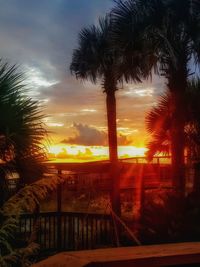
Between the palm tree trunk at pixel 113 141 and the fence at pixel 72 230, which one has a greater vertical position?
the palm tree trunk at pixel 113 141

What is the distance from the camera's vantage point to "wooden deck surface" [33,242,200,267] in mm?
2850

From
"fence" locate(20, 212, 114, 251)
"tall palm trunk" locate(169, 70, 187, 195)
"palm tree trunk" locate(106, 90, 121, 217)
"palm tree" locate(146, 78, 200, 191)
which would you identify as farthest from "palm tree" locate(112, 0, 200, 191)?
"palm tree trunk" locate(106, 90, 121, 217)

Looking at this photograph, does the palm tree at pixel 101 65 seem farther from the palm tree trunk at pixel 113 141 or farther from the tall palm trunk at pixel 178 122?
the tall palm trunk at pixel 178 122

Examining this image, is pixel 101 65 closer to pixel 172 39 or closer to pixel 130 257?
pixel 172 39

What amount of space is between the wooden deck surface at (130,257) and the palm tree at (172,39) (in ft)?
22.5

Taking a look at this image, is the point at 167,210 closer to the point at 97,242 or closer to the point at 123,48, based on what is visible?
the point at 97,242

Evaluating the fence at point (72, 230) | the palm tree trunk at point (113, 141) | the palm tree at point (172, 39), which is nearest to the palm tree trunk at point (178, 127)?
the palm tree at point (172, 39)

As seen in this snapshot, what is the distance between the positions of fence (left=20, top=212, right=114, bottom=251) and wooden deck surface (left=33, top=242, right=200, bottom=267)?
6.52 meters

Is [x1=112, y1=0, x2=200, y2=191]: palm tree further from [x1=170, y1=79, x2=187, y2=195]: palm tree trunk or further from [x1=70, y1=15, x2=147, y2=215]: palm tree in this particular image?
[x1=70, y1=15, x2=147, y2=215]: palm tree

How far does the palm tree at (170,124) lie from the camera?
12.3 metres

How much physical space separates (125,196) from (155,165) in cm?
161

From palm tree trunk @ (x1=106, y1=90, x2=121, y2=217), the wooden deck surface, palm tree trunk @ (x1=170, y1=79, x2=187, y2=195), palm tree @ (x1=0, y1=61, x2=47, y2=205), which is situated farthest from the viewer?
palm tree trunk @ (x1=106, y1=90, x2=121, y2=217)

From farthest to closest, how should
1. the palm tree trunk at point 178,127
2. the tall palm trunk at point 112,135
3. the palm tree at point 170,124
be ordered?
1. the tall palm trunk at point 112,135
2. the palm tree at point 170,124
3. the palm tree trunk at point 178,127

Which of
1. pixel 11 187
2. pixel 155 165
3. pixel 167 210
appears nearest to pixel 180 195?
pixel 167 210
